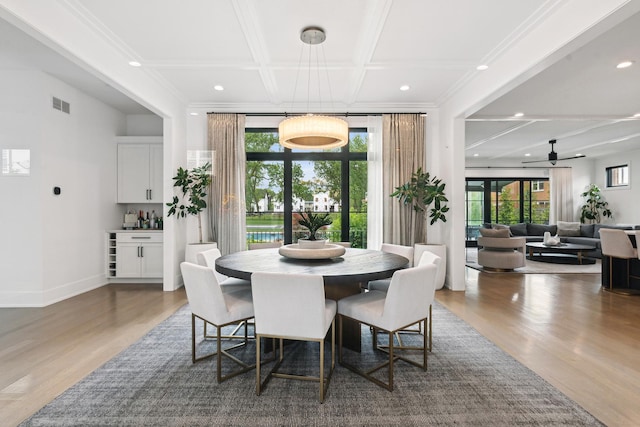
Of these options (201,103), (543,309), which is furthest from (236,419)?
(201,103)

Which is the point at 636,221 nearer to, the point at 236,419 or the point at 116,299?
the point at 236,419

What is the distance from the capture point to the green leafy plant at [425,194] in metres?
4.87

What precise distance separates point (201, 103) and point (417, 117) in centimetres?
347

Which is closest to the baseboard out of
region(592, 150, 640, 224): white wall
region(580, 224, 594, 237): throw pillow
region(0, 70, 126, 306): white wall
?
region(0, 70, 126, 306): white wall

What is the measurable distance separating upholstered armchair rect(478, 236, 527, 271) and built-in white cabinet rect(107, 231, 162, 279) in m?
5.98

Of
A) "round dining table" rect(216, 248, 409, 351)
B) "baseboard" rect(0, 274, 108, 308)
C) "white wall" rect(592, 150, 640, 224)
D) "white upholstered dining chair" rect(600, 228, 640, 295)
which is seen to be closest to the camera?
"round dining table" rect(216, 248, 409, 351)

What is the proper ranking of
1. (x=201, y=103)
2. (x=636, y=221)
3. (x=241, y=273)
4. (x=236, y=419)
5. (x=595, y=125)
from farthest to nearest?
1. (x=636, y=221)
2. (x=595, y=125)
3. (x=201, y=103)
4. (x=241, y=273)
5. (x=236, y=419)

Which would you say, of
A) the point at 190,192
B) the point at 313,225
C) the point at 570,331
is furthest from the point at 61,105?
the point at 570,331

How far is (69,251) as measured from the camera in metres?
4.47

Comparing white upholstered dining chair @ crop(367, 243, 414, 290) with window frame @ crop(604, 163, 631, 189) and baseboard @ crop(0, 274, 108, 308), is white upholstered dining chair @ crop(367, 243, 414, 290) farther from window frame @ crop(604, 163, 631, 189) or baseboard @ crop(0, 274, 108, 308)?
window frame @ crop(604, 163, 631, 189)

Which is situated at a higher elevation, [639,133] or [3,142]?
[639,133]

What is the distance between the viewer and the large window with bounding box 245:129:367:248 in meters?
5.61

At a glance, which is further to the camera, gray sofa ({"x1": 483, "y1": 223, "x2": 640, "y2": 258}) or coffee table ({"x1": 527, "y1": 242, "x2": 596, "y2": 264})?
gray sofa ({"x1": 483, "y1": 223, "x2": 640, "y2": 258})

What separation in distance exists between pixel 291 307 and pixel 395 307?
26.1 inches
